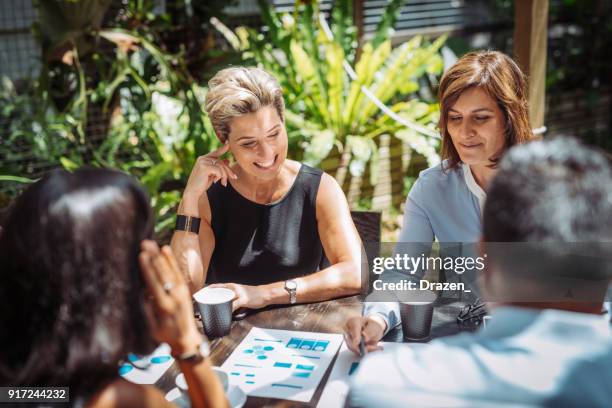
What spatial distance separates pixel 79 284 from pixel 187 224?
49.4 inches

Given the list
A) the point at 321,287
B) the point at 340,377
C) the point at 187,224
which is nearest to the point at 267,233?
the point at 187,224

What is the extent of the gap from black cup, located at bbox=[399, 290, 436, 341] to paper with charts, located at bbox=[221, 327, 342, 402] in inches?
7.3

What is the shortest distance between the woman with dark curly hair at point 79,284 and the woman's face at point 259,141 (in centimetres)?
113

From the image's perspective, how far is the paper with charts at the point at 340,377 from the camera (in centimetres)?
Result: 134

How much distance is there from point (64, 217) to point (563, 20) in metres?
6.79

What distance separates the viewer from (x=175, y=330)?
1154mm

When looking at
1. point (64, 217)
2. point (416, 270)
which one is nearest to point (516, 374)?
point (64, 217)

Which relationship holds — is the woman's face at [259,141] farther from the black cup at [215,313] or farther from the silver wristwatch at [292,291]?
the black cup at [215,313]

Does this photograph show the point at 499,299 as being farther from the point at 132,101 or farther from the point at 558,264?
the point at 132,101

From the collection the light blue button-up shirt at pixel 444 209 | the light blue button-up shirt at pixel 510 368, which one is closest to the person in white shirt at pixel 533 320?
the light blue button-up shirt at pixel 510 368

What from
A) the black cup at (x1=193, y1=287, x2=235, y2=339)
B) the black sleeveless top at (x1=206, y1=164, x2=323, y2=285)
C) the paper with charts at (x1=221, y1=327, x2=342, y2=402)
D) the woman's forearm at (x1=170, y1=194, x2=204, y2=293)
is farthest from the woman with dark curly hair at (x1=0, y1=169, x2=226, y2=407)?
the black sleeveless top at (x1=206, y1=164, x2=323, y2=285)

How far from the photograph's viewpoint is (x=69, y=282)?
100 centimetres

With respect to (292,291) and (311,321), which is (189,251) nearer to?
(292,291)

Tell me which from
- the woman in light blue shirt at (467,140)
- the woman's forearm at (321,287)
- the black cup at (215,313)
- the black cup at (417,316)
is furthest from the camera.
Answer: the woman in light blue shirt at (467,140)
